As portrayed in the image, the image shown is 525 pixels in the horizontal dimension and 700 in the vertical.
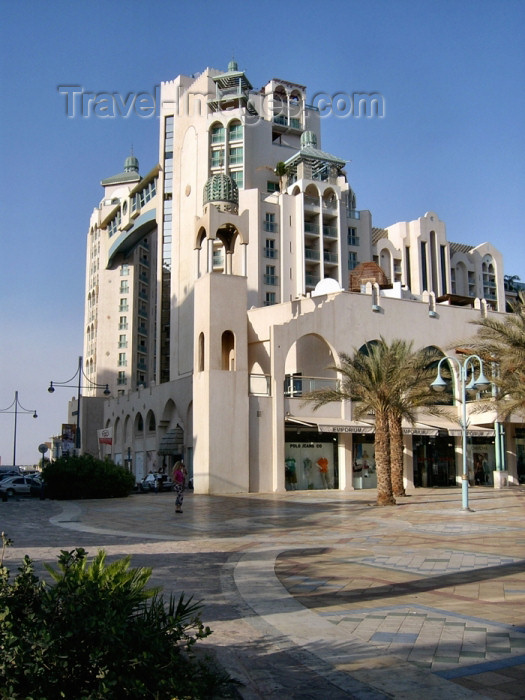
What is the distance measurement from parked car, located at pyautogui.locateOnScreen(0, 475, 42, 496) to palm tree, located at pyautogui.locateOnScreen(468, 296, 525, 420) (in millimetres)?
21621

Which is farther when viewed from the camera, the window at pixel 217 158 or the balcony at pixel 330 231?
the window at pixel 217 158

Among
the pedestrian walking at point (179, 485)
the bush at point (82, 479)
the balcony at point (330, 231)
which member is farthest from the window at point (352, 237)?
the pedestrian walking at point (179, 485)

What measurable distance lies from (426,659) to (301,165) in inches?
2313

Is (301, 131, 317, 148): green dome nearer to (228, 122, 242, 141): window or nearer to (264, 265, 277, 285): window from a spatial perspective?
(228, 122, 242, 141): window

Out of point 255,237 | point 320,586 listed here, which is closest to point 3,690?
point 320,586

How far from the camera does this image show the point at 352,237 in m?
63.2

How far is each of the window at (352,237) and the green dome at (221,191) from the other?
22038mm

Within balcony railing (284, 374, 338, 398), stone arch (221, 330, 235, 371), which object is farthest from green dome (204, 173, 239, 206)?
balcony railing (284, 374, 338, 398)

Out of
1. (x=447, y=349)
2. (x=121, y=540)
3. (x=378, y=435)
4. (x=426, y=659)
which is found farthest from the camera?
(x=447, y=349)

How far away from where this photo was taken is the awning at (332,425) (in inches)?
1320

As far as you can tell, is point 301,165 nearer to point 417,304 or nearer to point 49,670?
point 417,304

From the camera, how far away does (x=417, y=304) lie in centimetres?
3928

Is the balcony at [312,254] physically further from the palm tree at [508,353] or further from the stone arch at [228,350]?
the palm tree at [508,353]

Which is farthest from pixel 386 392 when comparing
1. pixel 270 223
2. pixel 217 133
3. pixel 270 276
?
pixel 217 133
